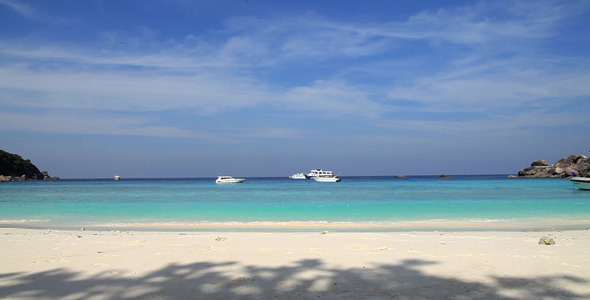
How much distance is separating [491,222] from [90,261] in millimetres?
13553

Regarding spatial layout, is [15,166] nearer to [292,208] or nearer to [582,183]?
[292,208]

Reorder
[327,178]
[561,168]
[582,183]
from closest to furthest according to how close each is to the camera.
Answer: [582,183]
[327,178]
[561,168]

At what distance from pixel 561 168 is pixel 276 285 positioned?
103 meters

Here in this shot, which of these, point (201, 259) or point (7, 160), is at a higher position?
point (7, 160)

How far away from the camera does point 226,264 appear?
617 cm

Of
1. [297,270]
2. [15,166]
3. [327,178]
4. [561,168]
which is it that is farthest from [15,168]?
[561,168]

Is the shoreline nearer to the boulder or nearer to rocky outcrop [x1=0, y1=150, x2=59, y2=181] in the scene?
the boulder

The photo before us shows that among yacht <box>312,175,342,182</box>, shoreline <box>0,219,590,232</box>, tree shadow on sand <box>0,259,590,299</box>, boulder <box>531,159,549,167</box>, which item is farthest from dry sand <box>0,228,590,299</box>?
boulder <box>531,159,549,167</box>

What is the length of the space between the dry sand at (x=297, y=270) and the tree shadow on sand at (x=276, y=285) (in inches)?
0.5

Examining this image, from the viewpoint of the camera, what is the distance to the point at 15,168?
112375 mm

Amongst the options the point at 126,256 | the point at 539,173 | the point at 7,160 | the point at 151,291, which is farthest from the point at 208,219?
the point at 7,160

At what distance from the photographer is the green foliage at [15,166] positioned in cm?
10725

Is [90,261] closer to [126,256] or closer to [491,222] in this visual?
[126,256]

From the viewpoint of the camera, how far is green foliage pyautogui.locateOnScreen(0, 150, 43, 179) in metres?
107
